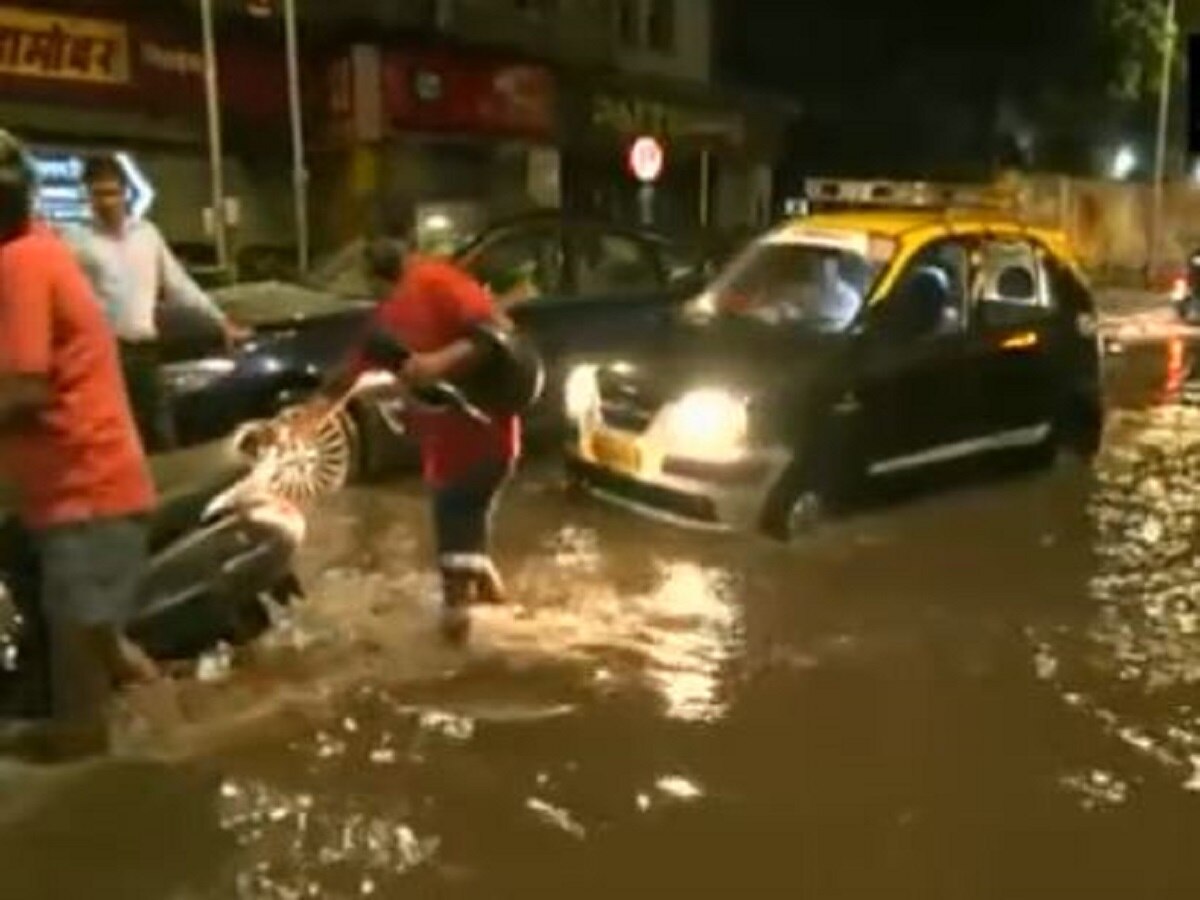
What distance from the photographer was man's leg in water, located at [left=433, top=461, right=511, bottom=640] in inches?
300

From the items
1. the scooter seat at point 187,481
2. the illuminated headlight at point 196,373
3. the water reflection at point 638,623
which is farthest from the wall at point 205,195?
the scooter seat at point 187,481

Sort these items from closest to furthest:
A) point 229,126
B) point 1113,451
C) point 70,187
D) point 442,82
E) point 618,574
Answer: point 618,574 → point 1113,451 → point 70,187 → point 229,126 → point 442,82

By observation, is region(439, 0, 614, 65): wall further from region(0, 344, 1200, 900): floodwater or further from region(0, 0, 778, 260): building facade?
region(0, 344, 1200, 900): floodwater

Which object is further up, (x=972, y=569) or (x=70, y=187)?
(x=70, y=187)

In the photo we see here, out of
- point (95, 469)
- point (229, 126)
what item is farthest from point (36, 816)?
point (229, 126)

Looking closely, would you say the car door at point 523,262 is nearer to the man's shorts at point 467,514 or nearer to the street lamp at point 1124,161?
the man's shorts at point 467,514

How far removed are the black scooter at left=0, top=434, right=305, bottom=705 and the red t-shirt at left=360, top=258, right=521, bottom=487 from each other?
2.32 ft

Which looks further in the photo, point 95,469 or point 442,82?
point 442,82

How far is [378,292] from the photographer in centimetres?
1184

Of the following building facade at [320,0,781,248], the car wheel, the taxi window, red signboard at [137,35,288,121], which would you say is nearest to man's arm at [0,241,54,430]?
the car wheel

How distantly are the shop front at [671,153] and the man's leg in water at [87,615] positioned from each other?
21578mm

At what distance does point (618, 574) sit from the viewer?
29.1 feet

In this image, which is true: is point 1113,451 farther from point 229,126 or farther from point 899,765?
point 229,126

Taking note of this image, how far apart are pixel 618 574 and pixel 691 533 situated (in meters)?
1.01
